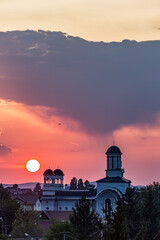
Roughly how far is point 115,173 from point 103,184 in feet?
12.6

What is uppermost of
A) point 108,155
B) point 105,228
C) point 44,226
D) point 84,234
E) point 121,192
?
point 108,155

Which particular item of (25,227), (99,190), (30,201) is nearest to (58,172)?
(99,190)

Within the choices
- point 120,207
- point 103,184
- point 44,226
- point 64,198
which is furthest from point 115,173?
point 120,207

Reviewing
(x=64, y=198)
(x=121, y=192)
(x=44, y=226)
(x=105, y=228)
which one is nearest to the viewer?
(x=105, y=228)

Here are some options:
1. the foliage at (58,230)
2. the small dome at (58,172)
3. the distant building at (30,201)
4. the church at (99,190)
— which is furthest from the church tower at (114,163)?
the foliage at (58,230)

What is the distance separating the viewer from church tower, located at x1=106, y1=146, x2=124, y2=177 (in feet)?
493

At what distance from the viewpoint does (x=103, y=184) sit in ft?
490

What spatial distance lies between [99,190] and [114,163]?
729 centimetres

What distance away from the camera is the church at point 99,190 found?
14575cm

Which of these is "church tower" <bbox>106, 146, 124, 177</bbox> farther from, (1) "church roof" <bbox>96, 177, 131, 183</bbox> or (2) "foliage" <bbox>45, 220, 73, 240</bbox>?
(2) "foliage" <bbox>45, 220, 73, 240</bbox>

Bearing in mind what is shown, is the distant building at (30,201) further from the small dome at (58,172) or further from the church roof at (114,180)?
the church roof at (114,180)

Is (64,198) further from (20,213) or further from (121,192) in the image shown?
(20,213)

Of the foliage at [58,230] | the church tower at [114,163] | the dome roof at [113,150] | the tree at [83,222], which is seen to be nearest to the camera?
the tree at [83,222]

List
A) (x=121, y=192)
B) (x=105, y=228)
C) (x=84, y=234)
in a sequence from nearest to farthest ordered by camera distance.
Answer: (x=105, y=228) < (x=84, y=234) < (x=121, y=192)
